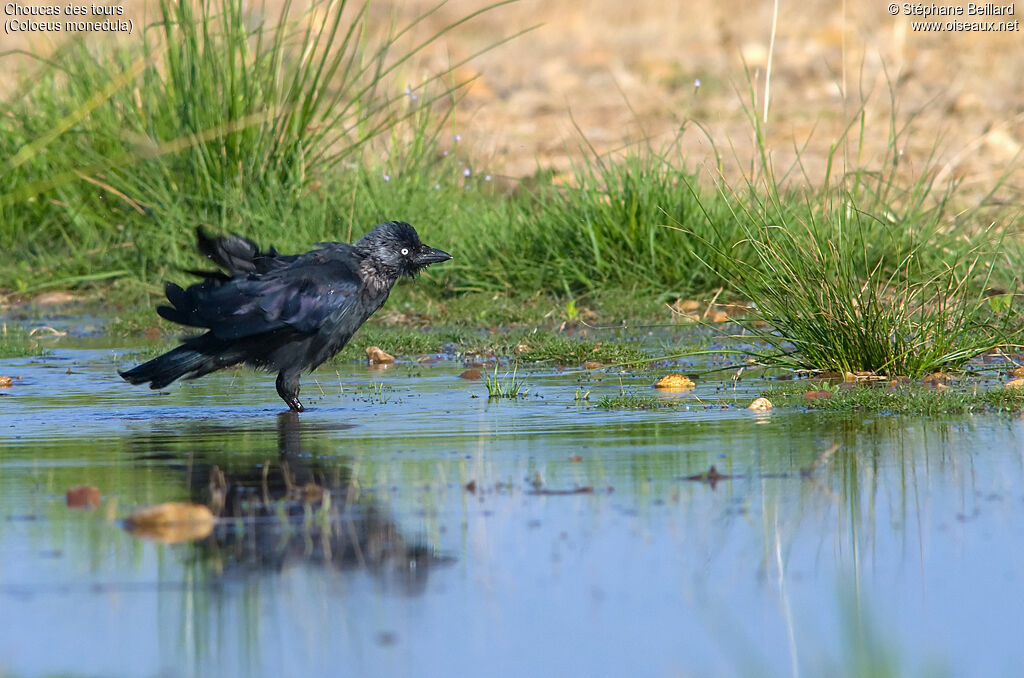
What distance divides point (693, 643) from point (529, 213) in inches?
299

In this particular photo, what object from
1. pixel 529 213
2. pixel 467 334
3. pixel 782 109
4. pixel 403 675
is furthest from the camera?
pixel 782 109

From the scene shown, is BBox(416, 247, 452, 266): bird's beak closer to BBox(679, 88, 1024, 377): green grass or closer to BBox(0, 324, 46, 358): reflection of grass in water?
BBox(679, 88, 1024, 377): green grass

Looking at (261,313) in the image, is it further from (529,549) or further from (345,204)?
(345,204)

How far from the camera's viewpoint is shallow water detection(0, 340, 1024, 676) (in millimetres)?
3518

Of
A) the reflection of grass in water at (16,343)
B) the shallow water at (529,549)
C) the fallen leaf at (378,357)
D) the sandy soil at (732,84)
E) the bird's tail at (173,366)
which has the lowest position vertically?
the shallow water at (529,549)

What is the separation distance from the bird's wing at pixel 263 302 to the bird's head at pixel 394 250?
60cm

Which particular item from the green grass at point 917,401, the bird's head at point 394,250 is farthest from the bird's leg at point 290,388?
the green grass at point 917,401

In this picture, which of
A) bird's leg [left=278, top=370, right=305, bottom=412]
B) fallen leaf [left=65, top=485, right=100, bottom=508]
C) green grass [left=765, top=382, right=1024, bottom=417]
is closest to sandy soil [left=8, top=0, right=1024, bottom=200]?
green grass [left=765, top=382, right=1024, bottom=417]

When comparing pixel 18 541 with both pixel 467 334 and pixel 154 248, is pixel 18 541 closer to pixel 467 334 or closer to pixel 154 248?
pixel 467 334

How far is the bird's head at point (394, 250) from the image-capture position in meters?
7.99

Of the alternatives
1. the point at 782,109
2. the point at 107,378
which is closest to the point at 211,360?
the point at 107,378

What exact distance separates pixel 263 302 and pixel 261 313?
0.17 feet

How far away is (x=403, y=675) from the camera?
11.0ft

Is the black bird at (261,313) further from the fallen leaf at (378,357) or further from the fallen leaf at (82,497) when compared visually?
the fallen leaf at (82,497)
